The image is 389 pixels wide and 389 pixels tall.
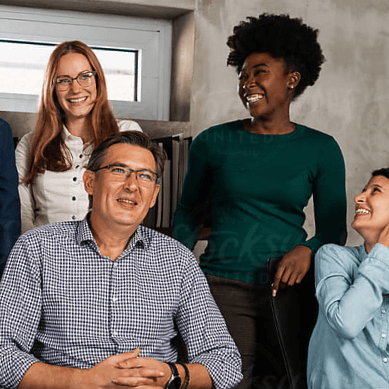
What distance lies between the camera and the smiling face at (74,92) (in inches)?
72.9

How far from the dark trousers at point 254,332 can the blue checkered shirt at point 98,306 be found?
173 mm

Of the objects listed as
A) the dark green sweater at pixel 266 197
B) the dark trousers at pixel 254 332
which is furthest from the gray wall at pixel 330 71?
the dark trousers at pixel 254 332

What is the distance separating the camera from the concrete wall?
102 inches

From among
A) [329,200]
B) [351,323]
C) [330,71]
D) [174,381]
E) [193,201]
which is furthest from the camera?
[330,71]

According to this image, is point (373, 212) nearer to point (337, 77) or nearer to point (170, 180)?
point (170, 180)

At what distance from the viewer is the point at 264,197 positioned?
1.62 metres

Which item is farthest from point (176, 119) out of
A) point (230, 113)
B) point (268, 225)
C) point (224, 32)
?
point (268, 225)

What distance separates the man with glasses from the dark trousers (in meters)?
0.17

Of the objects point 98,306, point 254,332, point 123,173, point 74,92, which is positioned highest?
point 74,92

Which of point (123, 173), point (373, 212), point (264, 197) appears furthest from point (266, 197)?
point (123, 173)

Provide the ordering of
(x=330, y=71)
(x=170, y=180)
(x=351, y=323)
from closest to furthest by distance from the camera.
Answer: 1. (x=351, y=323)
2. (x=170, y=180)
3. (x=330, y=71)

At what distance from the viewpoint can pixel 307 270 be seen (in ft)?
5.07

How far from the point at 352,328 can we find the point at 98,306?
22.8 inches

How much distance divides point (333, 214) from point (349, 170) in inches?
49.3
